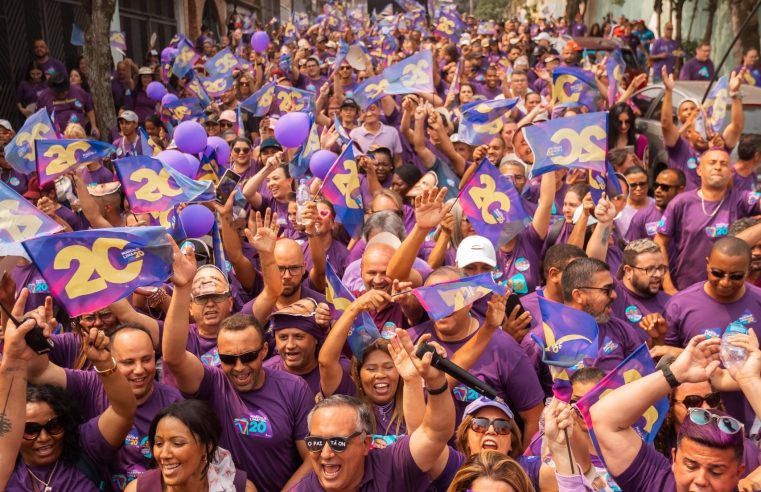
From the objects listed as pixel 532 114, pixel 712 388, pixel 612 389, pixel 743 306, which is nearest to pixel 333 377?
pixel 612 389

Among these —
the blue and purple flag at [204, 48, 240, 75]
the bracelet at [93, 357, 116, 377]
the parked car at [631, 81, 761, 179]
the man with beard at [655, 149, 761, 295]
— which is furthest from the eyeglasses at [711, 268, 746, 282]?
the blue and purple flag at [204, 48, 240, 75]

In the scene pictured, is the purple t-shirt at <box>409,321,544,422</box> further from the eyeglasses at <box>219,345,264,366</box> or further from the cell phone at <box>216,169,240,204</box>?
the cell phone at <box>216,169,240,204</box>

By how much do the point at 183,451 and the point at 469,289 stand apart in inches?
65.2

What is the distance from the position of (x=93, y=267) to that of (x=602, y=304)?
8.98 feet

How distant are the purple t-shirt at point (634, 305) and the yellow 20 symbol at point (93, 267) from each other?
9.62 ft

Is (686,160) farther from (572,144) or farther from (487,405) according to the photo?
(487,405)

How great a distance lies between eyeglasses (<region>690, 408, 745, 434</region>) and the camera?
3.36 metres

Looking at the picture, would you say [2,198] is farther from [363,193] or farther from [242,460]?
[363,193]

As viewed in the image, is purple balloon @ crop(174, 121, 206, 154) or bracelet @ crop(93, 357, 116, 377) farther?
purple balloon @ crop(174, 121, 206, 154)

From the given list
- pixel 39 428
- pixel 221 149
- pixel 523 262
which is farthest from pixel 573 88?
pixel 39 428

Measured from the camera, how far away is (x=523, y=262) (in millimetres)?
6191

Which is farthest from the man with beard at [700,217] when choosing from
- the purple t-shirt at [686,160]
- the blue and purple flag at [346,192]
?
the blue and purple flag at [346,192]

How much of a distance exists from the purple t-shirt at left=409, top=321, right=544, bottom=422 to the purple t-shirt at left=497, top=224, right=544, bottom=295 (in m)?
1.47

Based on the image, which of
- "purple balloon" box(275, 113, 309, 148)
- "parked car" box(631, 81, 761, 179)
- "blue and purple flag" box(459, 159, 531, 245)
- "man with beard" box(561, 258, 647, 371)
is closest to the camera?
"man with beard" box(561, 258, 647, 371)
